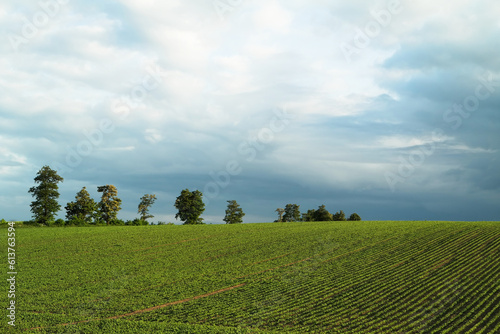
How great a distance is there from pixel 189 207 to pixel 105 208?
22833mm

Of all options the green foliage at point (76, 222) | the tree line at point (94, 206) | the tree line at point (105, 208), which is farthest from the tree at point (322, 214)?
the green foliage at point (76, 222)

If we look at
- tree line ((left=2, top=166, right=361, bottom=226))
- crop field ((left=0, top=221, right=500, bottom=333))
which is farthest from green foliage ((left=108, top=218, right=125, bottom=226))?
crop field ((left=0, top=221, right=500, bottom=333))

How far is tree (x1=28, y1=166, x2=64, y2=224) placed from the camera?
249 feet

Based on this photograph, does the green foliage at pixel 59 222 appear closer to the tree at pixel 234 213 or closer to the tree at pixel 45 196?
the tree at pixel 45 196

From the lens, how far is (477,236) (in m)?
54.4

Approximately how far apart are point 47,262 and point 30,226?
34.3 metres

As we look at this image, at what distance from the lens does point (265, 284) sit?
35.2m

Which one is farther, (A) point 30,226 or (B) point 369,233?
(A) point 30,226

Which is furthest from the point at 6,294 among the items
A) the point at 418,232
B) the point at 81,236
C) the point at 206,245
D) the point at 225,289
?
the point at 418,232

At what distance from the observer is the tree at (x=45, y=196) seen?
75.9m

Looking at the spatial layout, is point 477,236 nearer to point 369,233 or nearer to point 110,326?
point 369,233

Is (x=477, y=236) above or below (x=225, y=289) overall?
above

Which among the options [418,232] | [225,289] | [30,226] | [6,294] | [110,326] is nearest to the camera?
[110,326]

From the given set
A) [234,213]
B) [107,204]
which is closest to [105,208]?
[107,204]
